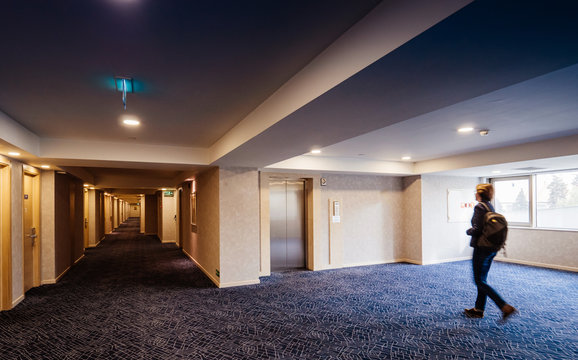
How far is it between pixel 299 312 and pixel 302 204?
3709mm

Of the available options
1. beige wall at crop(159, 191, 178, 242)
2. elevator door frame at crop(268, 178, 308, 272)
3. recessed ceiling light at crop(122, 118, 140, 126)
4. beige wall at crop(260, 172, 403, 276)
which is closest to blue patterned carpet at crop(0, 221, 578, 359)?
elevator door frame at crop(268, 178, 308, 272)

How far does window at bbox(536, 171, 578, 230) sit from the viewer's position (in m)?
8.52

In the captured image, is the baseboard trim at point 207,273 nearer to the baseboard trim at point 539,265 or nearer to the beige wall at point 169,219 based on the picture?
the beige wall at point 169,219

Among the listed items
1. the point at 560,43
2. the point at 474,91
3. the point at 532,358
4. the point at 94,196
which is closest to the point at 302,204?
the point at 532,358

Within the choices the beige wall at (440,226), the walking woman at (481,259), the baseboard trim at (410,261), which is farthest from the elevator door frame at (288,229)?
the walking woman at (481,259)

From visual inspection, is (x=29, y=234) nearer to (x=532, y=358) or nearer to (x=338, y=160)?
(x=338, y=160)

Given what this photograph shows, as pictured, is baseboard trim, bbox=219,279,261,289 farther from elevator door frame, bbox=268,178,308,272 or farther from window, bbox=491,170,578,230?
window, bbox=491,170,578,230

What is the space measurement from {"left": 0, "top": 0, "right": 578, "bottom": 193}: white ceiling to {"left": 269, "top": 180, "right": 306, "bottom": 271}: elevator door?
297 cm

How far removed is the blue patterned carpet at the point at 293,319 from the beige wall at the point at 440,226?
5.25 feet

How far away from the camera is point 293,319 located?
191 inches

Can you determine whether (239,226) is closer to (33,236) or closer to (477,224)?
(33,236)

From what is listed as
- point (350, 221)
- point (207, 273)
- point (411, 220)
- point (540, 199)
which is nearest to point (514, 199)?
point (540, 199)

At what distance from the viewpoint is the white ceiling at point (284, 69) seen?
1.80m

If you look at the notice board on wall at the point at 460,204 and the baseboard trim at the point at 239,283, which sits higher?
the notice board on wall at the point at 460,204
